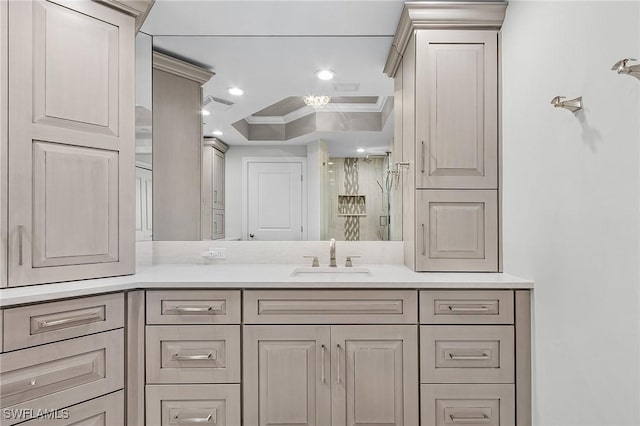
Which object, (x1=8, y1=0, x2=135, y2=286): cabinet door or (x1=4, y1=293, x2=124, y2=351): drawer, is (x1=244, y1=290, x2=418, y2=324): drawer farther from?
(x1=8, y1=0, x2=135, y2=286): cabinet door

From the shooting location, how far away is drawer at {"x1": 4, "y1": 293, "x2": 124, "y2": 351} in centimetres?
134

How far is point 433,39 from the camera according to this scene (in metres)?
1.86

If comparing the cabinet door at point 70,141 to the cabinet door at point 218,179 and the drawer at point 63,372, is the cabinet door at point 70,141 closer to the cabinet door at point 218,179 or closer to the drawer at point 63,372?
the drawer at point 63,372

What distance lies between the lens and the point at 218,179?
2271 mm

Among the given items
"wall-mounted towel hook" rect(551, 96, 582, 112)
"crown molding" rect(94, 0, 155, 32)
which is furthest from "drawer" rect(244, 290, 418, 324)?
"crown molding" rect(94, 0, 155, 32)

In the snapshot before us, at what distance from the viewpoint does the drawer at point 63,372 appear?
4.39ft

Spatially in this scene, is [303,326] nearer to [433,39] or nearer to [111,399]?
[111,399]

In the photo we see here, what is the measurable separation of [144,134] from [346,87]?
49.2 inches

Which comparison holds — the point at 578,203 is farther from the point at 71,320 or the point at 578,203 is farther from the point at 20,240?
the point at 20,240

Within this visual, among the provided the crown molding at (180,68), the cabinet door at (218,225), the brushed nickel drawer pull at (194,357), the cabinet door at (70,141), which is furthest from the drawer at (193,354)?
the crown molding at (180,68)

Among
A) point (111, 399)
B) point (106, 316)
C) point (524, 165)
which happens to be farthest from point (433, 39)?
point (111, 399)

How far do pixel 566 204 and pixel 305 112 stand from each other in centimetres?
147

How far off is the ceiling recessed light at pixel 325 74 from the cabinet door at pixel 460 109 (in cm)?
58

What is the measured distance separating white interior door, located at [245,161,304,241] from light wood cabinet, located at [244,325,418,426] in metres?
0.76
